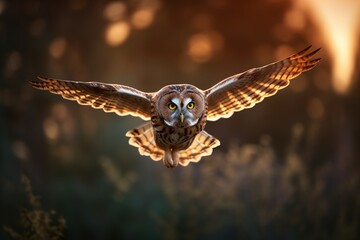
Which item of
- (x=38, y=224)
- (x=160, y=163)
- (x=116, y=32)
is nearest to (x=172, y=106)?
(x=38, y=224)

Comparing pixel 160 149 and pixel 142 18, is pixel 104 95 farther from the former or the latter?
pixel 142 18

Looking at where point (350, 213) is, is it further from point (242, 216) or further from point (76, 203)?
point (76, 203)

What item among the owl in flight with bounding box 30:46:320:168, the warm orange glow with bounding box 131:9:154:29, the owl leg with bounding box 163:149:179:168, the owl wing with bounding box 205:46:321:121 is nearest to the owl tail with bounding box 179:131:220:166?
the owl in flight with bounding box 30:46:320:168

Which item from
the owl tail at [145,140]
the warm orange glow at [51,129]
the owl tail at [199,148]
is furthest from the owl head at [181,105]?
the warm orange glow at [51,129]

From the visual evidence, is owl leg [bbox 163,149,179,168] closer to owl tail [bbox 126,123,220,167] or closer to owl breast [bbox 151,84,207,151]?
owl breast [bbox 151,84,207,151]

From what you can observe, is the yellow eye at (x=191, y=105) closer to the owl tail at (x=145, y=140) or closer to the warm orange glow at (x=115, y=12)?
the owl tail at (x=145, y=140)

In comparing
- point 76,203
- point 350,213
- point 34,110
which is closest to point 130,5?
point 34,110
